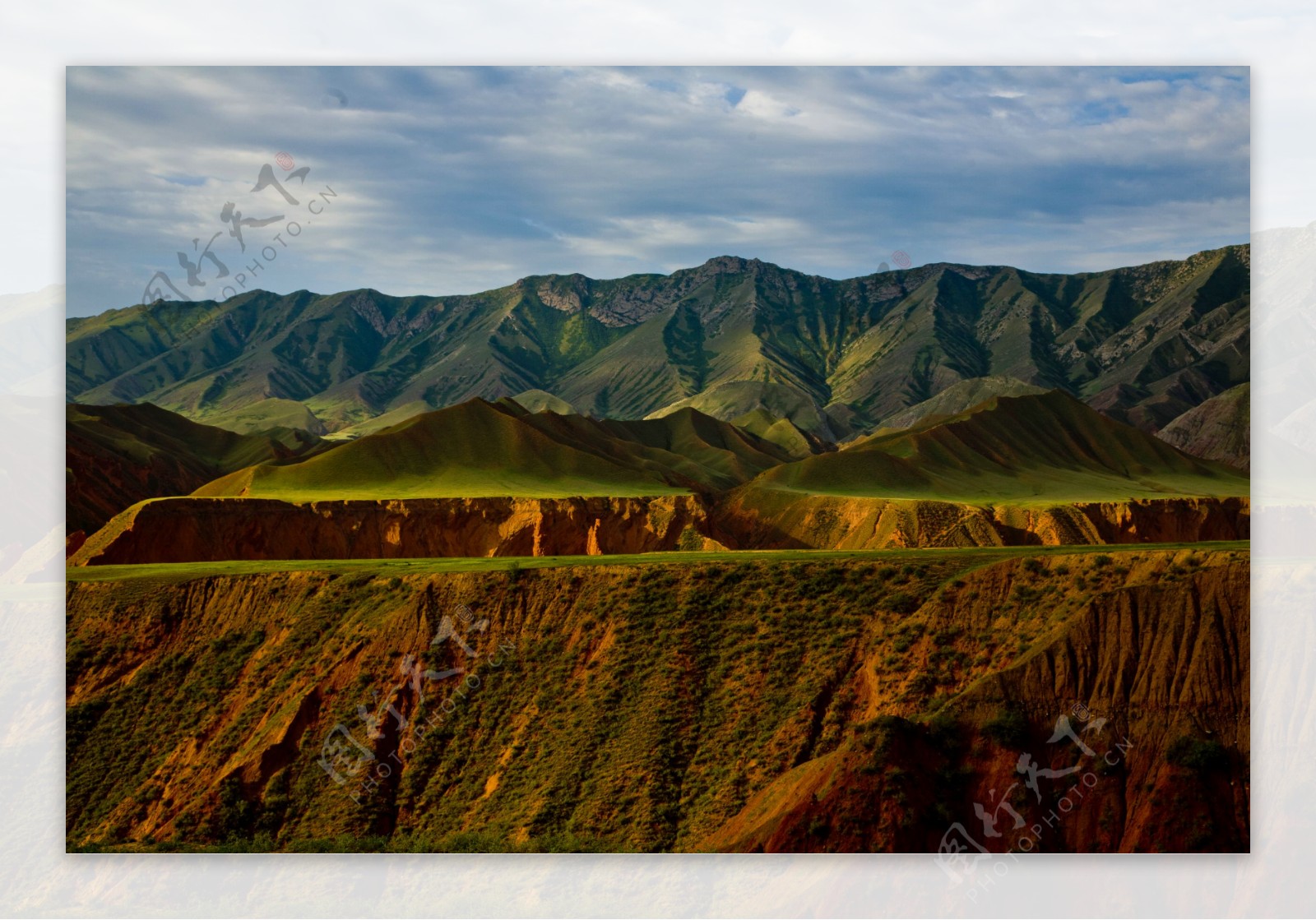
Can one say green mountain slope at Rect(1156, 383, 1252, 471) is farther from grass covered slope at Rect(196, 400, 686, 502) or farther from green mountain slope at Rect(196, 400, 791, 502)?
grass covered slope at Rect(196, 400, 686, 502)

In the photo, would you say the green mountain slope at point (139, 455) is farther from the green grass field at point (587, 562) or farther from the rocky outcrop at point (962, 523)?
the rocky outcrop at point (962, 523)

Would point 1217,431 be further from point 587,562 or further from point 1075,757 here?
point 1075,757

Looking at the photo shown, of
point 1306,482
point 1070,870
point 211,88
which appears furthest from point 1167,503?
point 211,88

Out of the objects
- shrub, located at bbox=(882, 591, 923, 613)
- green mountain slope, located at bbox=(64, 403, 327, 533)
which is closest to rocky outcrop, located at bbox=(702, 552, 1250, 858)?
shrub, located at bbox=(882, 591, 923, 613)

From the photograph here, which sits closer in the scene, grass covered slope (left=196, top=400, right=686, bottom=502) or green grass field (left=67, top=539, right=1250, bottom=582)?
green grass field (left=67, top=539, right=1250, bottom=582)

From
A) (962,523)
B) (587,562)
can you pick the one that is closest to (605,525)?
(962,523)

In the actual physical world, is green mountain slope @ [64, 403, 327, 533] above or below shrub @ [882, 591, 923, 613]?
above
